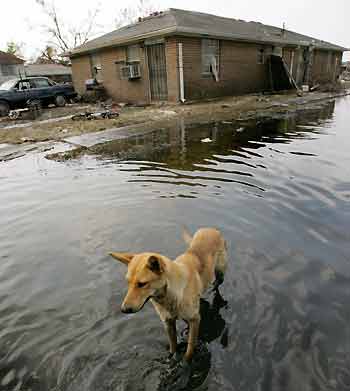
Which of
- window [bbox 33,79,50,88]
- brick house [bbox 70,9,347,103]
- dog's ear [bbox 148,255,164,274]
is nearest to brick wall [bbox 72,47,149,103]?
brick house [bbox 70,9,347,103]

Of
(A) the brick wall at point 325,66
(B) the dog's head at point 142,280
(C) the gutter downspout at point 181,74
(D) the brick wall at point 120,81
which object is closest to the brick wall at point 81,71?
(D) the brick wall at point 120,81

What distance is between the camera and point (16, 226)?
4887mm

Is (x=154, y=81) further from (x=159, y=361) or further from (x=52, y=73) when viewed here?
(x=52, y=73)

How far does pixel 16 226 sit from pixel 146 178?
9.02 ft

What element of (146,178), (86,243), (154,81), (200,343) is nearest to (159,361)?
(200,343)

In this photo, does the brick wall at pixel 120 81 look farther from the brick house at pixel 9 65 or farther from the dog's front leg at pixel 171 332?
the brick house at pixel 9 65

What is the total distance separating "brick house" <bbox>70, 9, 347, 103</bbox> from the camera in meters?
16.5

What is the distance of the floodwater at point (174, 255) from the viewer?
8.18 ft

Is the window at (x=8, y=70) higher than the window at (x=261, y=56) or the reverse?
higher

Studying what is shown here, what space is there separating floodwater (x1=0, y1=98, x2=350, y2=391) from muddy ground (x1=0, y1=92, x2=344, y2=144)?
4.19 meters

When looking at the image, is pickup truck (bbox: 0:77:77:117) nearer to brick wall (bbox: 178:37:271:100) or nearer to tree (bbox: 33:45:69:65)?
brick wall (bbox: 178:37:271:100)

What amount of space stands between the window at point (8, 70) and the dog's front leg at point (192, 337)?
47364mm

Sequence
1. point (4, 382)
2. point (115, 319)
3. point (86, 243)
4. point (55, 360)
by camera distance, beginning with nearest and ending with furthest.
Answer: point (4, 382), point (55, 360), point (115, 319), point (86, 243)

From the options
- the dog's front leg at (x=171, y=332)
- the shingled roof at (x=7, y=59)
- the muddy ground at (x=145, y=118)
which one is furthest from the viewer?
the shingled roof at (x=7, y=59)
